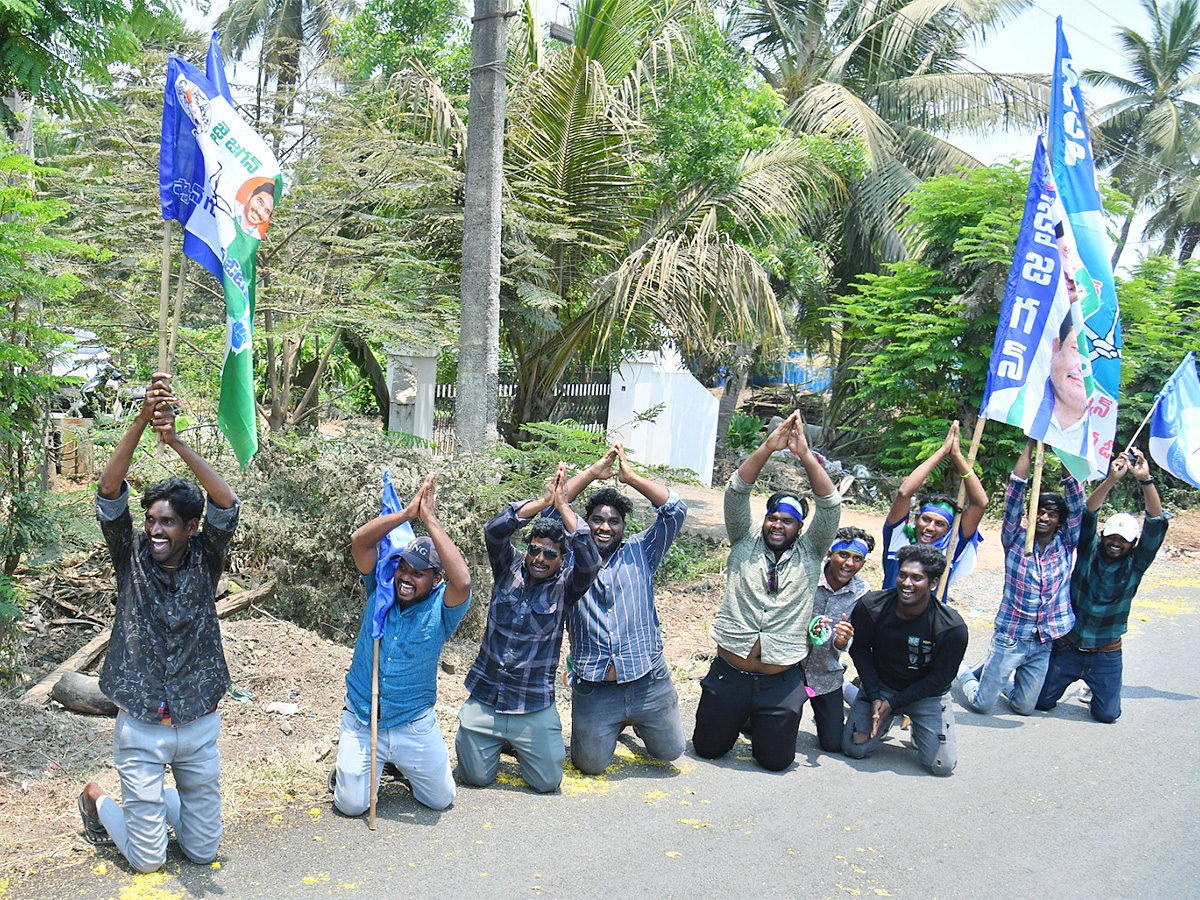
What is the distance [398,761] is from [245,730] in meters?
1.31

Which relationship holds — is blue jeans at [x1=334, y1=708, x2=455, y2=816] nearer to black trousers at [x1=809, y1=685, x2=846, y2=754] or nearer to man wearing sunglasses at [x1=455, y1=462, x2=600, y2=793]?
man wearing sunglasses at [x1=455, y1=462, x2=600, y2=793]

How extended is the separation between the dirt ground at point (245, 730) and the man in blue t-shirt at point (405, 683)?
33 cm

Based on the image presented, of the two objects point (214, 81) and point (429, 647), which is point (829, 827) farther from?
point (214, 81)

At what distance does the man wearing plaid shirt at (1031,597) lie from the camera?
724 cm

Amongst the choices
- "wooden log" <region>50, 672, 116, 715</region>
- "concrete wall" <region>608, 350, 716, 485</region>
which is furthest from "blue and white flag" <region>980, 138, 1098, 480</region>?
"concrete wall" <region>608, 350, 716, 485</region>

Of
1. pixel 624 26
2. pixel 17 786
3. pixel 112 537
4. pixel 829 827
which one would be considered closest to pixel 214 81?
pixel 112 537

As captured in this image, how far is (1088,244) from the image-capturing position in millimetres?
6949

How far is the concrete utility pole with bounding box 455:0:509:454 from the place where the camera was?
336 inches

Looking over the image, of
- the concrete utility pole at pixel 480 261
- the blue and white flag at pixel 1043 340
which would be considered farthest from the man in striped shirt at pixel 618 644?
the concrete utility pole at pixel 480 261

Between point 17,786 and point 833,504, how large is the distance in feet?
13.7

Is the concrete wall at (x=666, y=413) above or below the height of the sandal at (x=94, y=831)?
above

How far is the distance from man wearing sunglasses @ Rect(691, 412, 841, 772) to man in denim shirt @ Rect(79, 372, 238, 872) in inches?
109

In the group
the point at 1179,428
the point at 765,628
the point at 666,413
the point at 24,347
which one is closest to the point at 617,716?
the point at 765,628

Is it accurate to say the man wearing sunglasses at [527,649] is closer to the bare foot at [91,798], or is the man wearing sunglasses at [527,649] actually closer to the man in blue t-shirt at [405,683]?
the man in blue t-shirt at [405,683]
